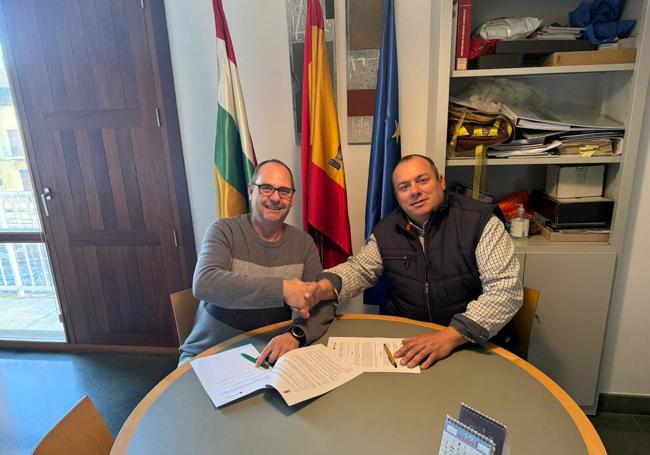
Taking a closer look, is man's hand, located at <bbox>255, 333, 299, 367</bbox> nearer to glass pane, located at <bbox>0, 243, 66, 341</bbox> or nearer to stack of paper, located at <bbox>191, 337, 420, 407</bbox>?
stack of paper, located at <bbox>191, 337, 420, 407</bbox>

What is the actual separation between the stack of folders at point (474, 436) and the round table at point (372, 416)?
151mm

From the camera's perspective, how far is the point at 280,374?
118 cm

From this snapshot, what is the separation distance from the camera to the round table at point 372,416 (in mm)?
964

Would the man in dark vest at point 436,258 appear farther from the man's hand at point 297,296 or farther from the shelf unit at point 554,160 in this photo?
the shelf unit at point 554,160

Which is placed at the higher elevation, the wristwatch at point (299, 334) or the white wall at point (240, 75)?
the white wall at point (240, 75)

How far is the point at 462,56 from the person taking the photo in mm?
1778

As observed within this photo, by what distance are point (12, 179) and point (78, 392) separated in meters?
1.56

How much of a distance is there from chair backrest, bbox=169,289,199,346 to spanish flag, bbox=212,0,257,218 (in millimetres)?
507

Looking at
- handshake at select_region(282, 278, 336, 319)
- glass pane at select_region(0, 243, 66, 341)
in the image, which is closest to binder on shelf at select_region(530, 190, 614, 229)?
handshake at select_region(282, 278, 336, 319)

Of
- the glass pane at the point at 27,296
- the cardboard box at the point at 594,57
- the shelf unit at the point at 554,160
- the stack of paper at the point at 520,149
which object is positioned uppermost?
the cardboard box at the point at 594,57

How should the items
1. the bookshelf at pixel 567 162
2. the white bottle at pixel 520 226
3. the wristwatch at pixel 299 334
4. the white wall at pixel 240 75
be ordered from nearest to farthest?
the wristwatch at pixel 299 334 < the bookshelf at pixel 567 162 < the white bottle at pixel 520 226 < the white wall at pixel 240 75

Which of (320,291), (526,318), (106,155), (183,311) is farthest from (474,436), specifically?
(106,155)

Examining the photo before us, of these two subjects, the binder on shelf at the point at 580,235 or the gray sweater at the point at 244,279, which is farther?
the binder on shelf at the point at 580,235

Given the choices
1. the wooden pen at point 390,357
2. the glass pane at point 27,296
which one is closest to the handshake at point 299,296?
the wooden pen at point 390,357
